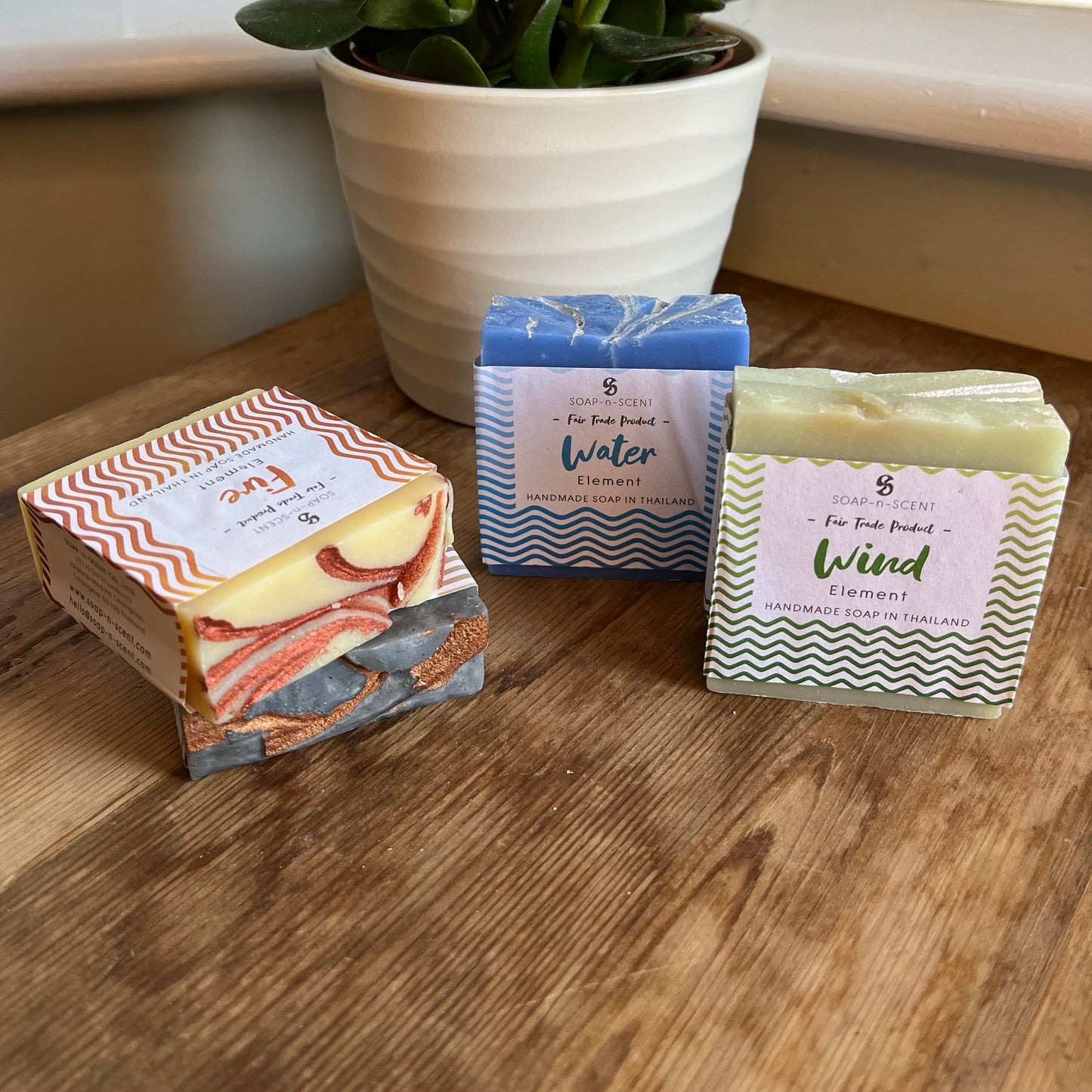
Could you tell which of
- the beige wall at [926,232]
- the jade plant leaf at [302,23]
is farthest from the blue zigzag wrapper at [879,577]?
the beige wall at [926,232]

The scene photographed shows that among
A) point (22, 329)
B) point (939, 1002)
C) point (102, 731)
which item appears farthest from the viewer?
point (22, 329)

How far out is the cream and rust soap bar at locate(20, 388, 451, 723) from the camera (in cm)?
39

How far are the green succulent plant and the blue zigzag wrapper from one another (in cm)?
23

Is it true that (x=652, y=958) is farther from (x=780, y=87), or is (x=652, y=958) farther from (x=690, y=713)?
(x=780, y=87)

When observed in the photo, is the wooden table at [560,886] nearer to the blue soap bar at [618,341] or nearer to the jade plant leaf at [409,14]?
the blue soap bar at [618,341]

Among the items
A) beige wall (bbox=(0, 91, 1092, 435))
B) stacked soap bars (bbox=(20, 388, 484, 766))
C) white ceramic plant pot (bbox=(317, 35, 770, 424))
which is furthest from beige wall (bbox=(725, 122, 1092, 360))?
stacked soap bars (bbox=(20, 388, 484, 766))

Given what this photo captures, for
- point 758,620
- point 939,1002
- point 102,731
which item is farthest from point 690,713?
point 102,731

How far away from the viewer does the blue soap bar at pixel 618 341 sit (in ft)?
1.66

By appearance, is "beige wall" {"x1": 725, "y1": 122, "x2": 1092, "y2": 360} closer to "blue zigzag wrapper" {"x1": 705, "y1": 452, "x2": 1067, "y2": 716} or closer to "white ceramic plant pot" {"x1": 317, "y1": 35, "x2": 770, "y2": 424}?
"white ceramic plant pot" {"x1": 317, "y1": 35, "x2": 770, "y2": 424}

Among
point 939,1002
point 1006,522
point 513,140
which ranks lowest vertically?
point 939,1002

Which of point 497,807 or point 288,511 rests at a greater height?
point 288,511

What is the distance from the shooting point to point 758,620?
1.52 ft

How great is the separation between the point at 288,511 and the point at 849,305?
0.60 m

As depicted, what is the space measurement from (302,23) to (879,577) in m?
0.41
